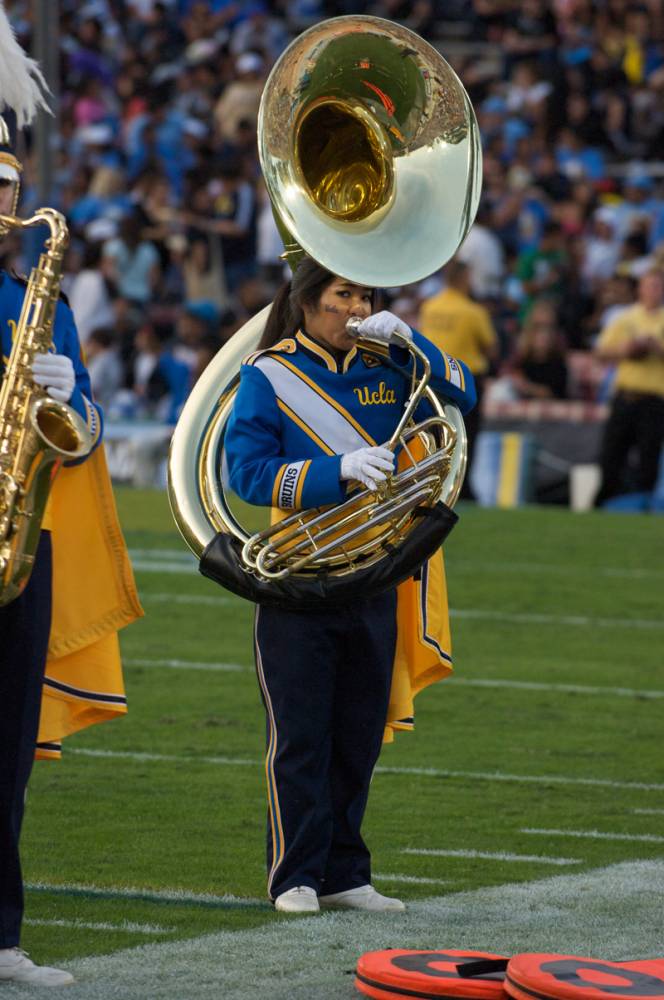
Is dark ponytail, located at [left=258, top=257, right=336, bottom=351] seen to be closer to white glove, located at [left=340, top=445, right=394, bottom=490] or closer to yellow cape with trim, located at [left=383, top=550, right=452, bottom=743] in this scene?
white glove, located at [left=340, top=445, right=394, bottom=490]

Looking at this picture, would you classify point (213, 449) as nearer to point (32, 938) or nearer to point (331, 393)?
point (331, 393)

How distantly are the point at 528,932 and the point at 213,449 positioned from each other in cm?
133

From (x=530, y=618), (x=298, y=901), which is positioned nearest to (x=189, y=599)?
(x=530, y=618)

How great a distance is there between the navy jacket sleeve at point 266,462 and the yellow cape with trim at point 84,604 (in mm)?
306

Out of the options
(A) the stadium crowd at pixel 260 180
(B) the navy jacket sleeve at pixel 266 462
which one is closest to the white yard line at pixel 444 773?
(B) the navy jacket sleeve at pixel 266 462

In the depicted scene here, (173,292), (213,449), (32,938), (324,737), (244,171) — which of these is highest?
(244,171)

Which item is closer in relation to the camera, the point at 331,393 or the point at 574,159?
the point at 331,393

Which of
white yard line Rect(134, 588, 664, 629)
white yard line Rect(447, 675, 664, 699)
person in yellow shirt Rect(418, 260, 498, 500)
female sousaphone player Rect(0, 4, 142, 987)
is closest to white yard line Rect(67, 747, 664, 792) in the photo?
white yard line Rect(447, 675, 664, 699)

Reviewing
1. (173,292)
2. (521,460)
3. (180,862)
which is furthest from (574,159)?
(180,862)

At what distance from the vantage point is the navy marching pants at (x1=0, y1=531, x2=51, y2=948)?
13.3ft

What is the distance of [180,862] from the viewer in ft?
17.1

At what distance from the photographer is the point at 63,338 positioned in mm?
4188

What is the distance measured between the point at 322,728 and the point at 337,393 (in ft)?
2.54

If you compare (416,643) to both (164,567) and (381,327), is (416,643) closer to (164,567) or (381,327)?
(381,327)
